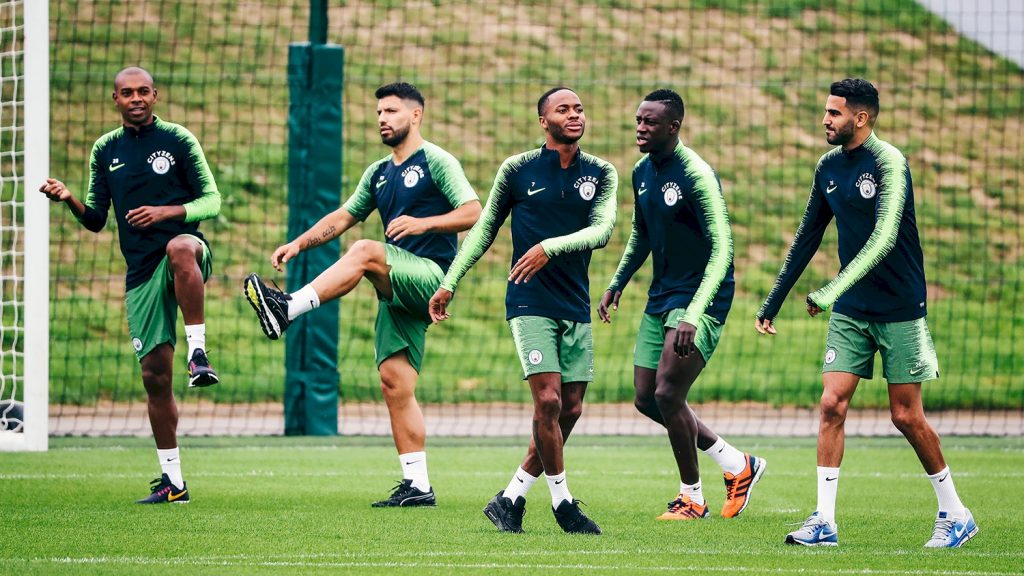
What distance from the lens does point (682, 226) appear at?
25.8 ft

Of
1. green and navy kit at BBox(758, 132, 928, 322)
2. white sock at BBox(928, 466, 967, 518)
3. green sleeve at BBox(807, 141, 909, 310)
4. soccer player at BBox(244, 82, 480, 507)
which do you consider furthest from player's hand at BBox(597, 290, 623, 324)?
white sock at BBox(928, 466, 967, 518)

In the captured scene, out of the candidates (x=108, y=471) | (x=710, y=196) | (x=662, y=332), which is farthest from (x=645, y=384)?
(x=108, y=471)

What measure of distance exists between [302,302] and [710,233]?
2.15 metres

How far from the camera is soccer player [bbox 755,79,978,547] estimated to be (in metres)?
6.98

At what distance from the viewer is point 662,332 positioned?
809cm

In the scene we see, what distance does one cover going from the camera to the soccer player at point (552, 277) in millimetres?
7320

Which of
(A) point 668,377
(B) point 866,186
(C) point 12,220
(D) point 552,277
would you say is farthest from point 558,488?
(C) point 12,220

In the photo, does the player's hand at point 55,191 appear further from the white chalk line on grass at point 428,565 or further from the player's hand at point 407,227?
the white chalk line on grass at point 428,565

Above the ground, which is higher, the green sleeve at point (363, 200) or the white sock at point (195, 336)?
the green sleeve at point (363, 200)

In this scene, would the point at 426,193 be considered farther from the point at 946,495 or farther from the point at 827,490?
the point at 946,495

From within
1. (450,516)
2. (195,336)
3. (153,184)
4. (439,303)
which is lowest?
(450,516)

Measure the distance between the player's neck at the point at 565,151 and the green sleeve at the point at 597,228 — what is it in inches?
6.4

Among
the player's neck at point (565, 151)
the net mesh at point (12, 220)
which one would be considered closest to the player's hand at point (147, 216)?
the player's neck at point (565, 151)

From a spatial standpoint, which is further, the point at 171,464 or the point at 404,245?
the point at 171,464
